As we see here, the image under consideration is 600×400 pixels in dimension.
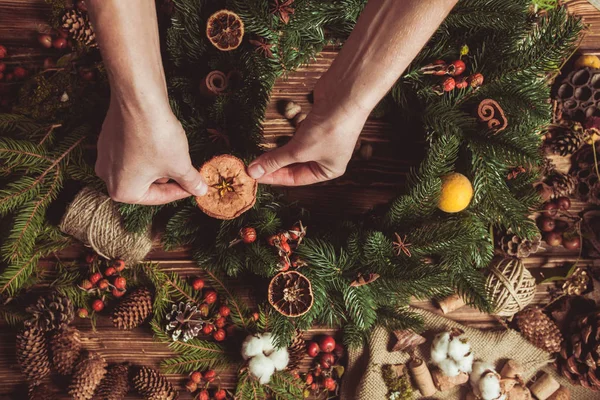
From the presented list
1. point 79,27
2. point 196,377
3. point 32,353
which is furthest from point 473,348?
point 79,27

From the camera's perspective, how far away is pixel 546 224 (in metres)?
1.68

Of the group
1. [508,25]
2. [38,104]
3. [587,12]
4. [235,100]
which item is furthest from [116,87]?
[587,12]

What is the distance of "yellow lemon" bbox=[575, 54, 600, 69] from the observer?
163 centimetres

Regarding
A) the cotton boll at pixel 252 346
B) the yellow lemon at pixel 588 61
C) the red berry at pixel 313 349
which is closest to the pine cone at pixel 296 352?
the red berry at pixel 313 349

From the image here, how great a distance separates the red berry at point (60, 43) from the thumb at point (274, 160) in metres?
0.82

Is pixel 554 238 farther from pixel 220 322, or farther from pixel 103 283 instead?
pixel 103 283

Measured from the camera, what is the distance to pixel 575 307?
5.56ft

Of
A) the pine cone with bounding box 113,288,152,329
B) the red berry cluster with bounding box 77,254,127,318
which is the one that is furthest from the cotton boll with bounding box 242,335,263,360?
the red berry cluster with bounding box 77,254,127,318

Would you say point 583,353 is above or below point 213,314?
above

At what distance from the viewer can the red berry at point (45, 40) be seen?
1.53 meters

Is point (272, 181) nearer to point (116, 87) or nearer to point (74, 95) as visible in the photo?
point (116, 87)

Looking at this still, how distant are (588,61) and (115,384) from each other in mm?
1965

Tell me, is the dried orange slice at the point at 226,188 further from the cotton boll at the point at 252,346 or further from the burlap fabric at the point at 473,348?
the burlap fabric at the point at 473,348

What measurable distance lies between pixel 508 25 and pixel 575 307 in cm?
106
